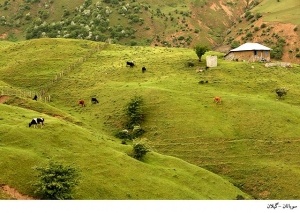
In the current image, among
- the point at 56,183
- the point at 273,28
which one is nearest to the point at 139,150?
the point at 56,183

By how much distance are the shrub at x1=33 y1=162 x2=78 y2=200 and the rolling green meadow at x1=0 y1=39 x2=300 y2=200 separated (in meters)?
1.23

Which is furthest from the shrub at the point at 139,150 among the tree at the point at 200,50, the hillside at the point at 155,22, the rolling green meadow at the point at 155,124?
the hillside at the point at 155,22

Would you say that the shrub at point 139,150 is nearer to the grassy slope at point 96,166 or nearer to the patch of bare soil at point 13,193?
the grassy slope at point 96,166

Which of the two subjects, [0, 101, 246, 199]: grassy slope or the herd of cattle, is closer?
[0, 101, 246, 199]: grassy slope

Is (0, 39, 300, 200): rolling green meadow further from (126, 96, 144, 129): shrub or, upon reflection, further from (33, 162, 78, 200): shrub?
(126, 96, 144, 129): shrub

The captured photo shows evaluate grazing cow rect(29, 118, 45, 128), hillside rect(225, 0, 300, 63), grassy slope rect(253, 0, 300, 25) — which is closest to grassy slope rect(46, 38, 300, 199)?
grazing cow rect(29, 118, 45, 128)

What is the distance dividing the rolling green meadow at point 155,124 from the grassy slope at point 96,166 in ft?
0.39

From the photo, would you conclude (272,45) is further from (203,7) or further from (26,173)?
(26,173)

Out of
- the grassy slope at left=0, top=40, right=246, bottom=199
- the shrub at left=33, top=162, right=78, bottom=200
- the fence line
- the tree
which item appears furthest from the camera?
the tree

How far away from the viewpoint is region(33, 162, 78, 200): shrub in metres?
43.5

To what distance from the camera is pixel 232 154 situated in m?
66.0
